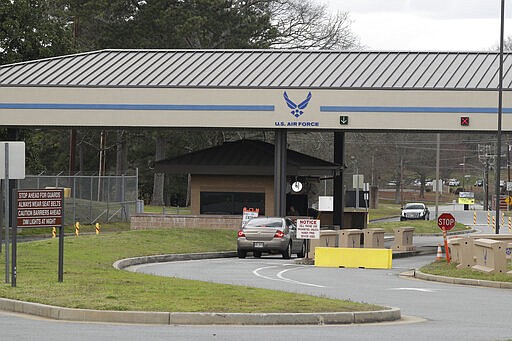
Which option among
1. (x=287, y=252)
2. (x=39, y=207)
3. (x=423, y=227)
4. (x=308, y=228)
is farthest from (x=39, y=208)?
Result: (x=423, y=227)

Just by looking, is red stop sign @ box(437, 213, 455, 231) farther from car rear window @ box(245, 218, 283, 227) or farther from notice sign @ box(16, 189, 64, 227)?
notice sign @ box(16, 189, 64, 227)

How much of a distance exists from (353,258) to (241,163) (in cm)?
1593

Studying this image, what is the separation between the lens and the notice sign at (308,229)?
36.6 metres

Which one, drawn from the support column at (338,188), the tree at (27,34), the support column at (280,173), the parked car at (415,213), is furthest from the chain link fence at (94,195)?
the parked car at (415,213)

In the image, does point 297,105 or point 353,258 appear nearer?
point 353,258

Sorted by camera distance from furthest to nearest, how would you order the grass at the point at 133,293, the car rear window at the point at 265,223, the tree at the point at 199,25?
the tree at the point at 199,25, the car rear window at the point at 265,223, the grass at the point at 133,293

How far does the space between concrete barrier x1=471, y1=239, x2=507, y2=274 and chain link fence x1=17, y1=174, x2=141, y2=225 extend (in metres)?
26.8

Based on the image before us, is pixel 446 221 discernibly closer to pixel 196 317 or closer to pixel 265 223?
pixel 265 223

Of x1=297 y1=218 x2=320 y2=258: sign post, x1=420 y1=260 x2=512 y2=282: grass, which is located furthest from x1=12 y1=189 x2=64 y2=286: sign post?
x1=297 y1=218 x2=320 y2=258: sign post

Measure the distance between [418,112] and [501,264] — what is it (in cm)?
1807

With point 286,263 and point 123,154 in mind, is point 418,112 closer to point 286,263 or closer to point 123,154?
point 286,263

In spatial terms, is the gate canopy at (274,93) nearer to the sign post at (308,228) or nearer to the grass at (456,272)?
the sign post at (308,228)

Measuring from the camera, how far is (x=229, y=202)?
51406 millimetres

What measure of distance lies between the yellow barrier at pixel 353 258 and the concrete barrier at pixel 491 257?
531cm
